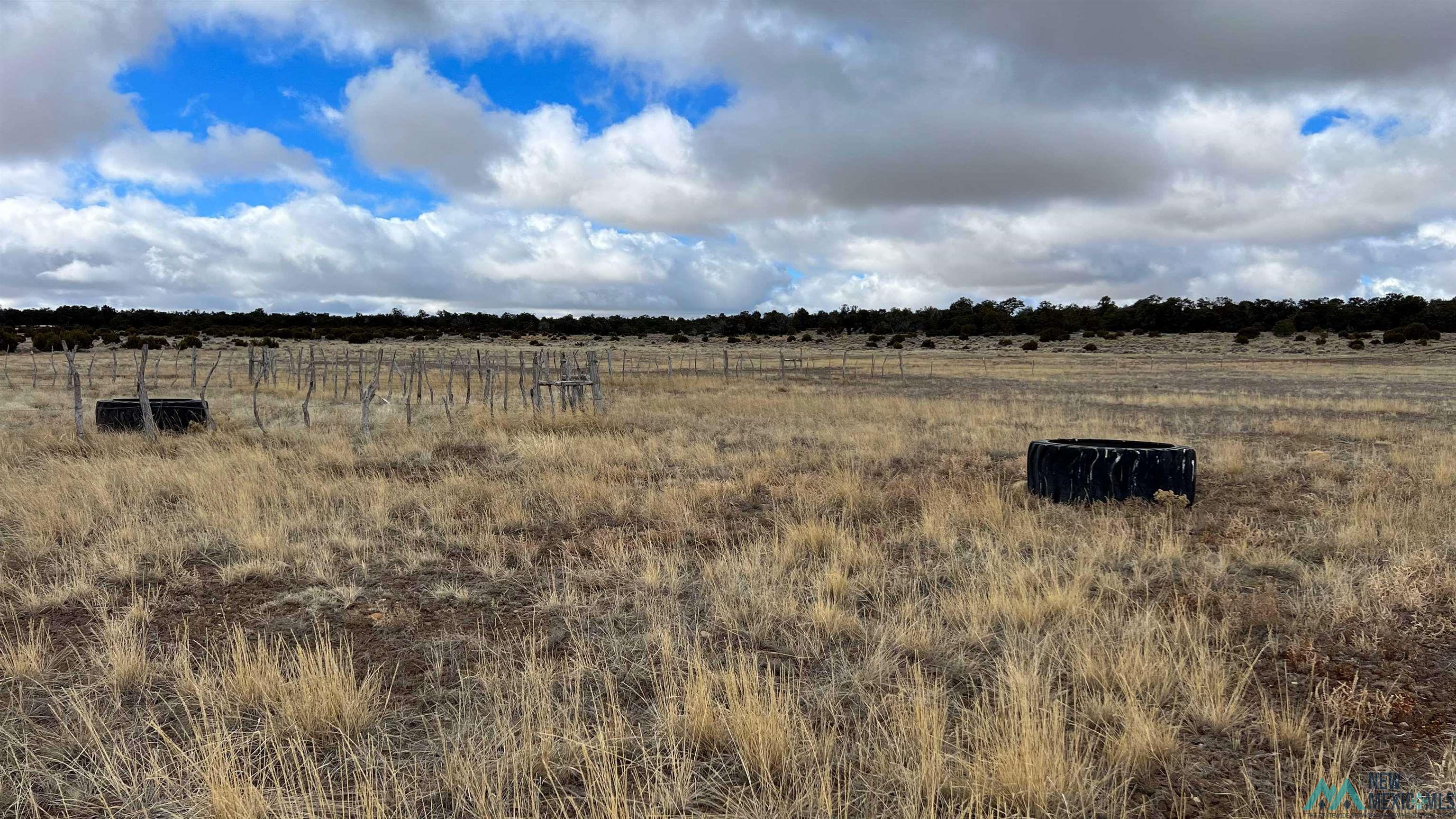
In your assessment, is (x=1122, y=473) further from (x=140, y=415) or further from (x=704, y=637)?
(x=140, y=415)

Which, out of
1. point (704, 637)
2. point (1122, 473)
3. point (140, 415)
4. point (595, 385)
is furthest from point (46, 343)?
point (1122, 473)

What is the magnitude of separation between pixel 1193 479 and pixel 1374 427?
962 centimetres

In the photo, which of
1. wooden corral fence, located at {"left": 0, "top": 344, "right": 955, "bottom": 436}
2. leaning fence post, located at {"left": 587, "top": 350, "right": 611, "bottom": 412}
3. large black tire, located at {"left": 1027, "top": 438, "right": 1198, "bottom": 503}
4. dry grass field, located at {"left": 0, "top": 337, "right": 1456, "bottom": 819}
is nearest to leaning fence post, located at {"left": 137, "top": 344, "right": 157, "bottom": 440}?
wooden corral fence, located at {"left": 0, "top": 344, "right": 955, "bottom": 436}

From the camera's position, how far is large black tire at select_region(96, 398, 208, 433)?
1336 cm

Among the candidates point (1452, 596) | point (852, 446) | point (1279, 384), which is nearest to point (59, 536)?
point (852, 446)

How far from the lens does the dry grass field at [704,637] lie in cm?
309

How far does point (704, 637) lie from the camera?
15.5 ft

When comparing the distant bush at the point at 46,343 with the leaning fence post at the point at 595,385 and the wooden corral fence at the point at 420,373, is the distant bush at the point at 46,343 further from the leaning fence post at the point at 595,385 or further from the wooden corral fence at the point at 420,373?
the leaning fence post at the point at 595,385

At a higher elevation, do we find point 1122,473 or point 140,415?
point 140,415

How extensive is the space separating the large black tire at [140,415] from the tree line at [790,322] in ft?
151

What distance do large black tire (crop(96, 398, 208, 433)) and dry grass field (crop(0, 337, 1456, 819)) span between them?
203 cm

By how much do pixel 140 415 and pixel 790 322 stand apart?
278 ft

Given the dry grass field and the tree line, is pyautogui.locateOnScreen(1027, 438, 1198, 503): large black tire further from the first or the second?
the tree line

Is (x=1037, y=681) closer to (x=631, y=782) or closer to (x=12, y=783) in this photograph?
(x=631, y=782)
